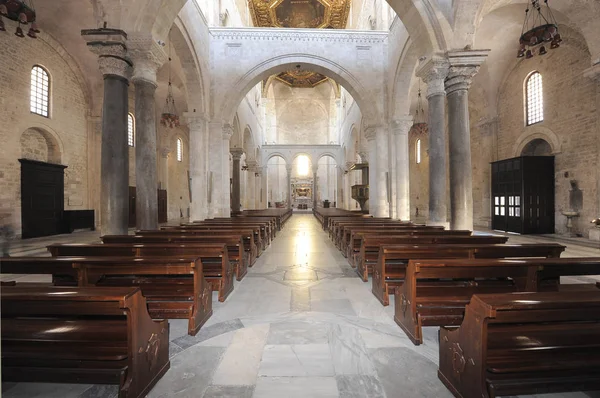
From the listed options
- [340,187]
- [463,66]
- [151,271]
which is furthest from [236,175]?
[151,271]

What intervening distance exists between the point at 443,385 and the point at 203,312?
251cm

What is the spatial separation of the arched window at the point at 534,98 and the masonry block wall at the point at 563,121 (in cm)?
18

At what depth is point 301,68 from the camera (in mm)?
15641

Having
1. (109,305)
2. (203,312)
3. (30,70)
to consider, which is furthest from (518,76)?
(30,70)

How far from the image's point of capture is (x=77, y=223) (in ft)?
45.5

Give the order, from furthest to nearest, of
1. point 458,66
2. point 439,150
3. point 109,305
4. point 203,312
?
point 439,150
point 458,66
point 203,312
point 109,305

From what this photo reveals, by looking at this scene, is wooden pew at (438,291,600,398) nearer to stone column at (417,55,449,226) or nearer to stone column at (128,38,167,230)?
stone column at (417,55,449,226)

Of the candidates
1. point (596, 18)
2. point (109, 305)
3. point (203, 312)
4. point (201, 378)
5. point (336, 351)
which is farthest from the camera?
point (596, 18)

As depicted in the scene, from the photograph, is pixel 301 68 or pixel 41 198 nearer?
pixel 41 198

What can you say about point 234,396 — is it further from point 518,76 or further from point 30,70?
point 518,76

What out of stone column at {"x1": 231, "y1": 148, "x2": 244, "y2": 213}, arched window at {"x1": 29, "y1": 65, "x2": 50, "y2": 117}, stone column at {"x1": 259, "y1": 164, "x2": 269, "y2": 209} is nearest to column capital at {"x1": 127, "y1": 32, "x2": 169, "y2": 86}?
arched window at {"x1": 29, "y1": 65, "x2": 50, "y2": 117}

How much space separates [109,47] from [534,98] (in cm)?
1513

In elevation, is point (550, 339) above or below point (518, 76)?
below

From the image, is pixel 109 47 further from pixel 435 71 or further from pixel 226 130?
pixel 435 71
